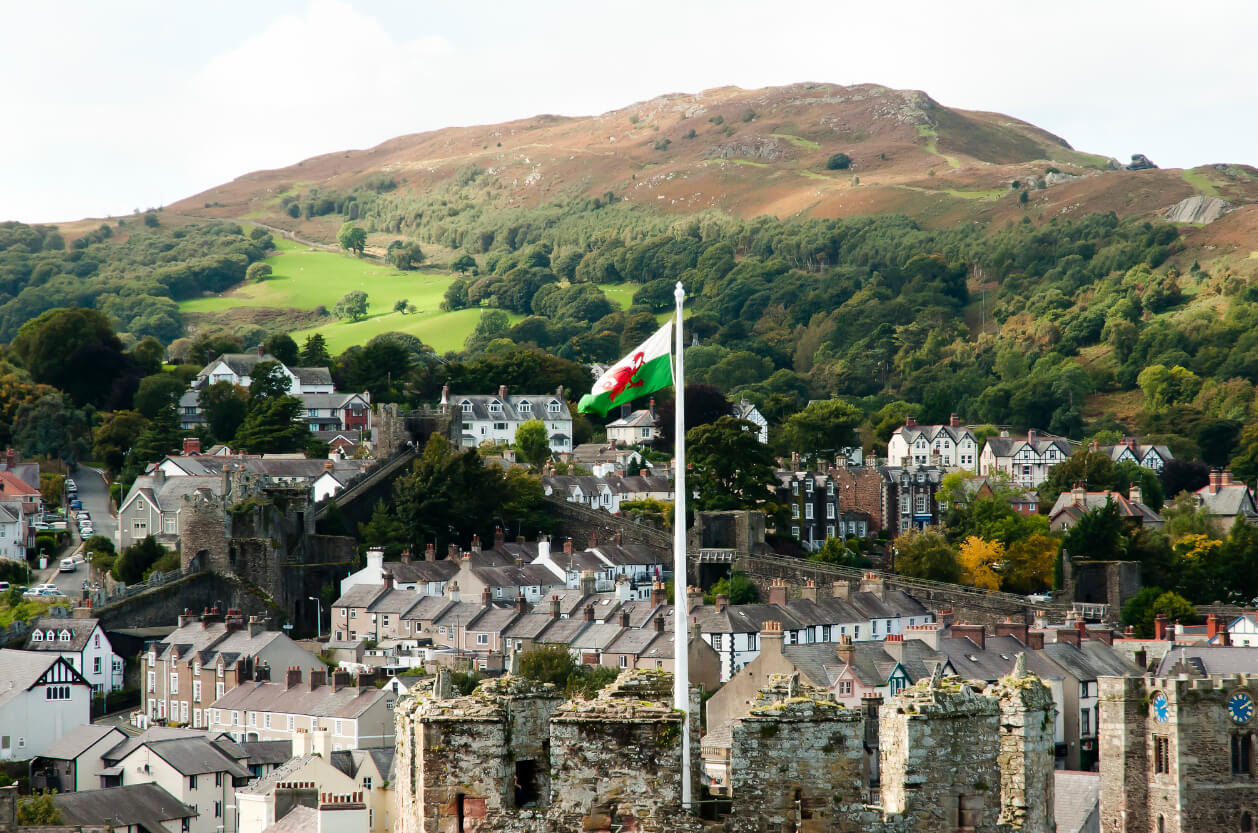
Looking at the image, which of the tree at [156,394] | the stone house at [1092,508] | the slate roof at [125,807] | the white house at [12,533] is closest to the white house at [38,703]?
the slate roof at [125,807]

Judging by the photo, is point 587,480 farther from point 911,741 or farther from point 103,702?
point 911,741

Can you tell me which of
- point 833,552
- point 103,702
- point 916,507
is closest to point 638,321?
point 916,507

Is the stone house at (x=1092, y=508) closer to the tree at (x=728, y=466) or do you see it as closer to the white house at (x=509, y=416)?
the tree at (x=728, y=466)

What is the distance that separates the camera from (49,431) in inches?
3253

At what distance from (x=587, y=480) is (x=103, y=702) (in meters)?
28.7

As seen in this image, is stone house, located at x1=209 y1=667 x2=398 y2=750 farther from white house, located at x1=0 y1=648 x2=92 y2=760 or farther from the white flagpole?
the white flagpole

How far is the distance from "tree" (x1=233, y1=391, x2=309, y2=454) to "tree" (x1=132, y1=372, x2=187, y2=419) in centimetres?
426

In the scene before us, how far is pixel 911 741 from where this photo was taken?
12.8m

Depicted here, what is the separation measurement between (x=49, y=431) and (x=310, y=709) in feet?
127

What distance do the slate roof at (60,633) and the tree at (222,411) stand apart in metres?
32.7

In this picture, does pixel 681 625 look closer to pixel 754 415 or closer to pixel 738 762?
pixel 738 762

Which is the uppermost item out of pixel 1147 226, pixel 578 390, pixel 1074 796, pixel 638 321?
pixel 1147 226

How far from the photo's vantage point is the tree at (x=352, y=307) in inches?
7082

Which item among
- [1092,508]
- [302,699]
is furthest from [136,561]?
A: [1092,508]
